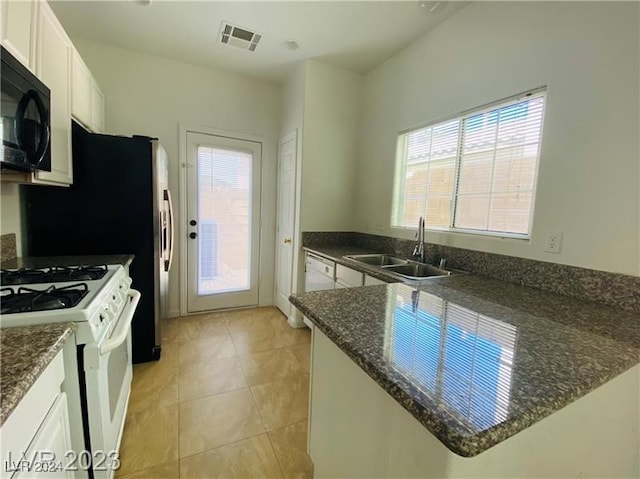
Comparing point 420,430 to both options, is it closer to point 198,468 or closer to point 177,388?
point 198,468

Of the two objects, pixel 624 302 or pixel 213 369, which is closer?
pixel 624 302

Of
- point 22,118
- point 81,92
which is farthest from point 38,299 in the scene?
point 81,92

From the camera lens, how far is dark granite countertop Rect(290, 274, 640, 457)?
56 centimetres

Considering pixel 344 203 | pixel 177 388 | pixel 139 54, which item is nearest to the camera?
pixel 177 388

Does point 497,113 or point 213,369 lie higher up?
point 497,113

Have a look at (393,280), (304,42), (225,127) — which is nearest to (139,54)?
(225,127)

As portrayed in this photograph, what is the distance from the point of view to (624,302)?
1327 millimetres

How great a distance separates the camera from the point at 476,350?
0.81 m

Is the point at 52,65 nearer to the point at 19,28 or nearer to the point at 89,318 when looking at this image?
the point at 19,28

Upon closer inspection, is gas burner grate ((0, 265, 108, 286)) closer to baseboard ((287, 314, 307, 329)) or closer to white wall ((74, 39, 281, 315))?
white wall ((74, 39, 281, 315))

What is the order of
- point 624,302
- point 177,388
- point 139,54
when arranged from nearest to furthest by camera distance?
point 624,302 → point 177,388 → point 139,54

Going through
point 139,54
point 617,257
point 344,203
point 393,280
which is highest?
point 139,54

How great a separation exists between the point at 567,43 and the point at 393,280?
A: 157 cm

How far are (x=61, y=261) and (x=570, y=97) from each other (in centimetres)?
306
